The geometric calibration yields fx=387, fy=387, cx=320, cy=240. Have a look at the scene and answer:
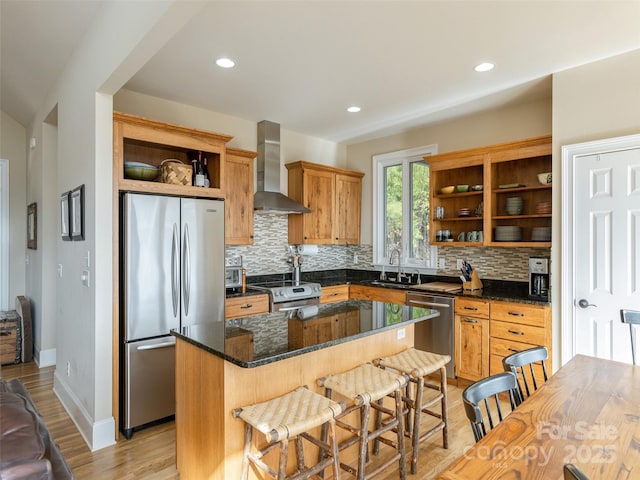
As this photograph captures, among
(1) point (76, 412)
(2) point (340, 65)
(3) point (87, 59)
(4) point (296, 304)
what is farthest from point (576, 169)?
(1) point (76, 412)

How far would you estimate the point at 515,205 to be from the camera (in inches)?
149

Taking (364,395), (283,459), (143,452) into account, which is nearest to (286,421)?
(283,459)

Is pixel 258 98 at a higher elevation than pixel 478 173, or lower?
higher

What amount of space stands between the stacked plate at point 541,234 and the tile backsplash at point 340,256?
263mm

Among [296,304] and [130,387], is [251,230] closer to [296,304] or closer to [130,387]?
[296,304]

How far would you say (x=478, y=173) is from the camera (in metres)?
4.32

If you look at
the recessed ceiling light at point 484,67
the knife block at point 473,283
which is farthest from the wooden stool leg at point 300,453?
the recessed ceiling light at point 484,67

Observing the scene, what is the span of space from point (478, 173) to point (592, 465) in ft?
11.8

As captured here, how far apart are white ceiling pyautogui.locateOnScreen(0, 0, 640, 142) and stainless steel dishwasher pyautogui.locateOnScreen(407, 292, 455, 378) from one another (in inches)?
77.5

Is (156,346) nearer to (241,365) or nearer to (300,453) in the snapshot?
(300,453)

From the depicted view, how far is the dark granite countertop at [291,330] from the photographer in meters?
1.79

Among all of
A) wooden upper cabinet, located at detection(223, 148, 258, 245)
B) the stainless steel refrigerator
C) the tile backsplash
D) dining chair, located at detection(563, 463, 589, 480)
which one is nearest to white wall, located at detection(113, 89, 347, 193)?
wooden upper cabinet, located at detection(223, 148, 258, 245)

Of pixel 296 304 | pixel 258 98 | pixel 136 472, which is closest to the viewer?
pixel 136 472

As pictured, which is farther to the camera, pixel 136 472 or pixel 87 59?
pixel 87 59
